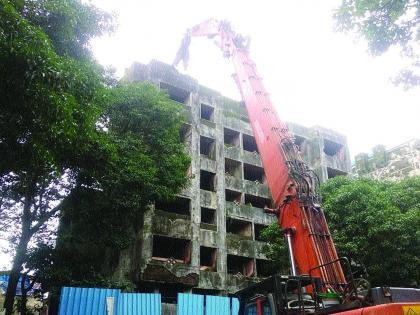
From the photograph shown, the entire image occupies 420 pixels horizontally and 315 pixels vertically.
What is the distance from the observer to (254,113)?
11.4 meters

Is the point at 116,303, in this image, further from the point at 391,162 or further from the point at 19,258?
the point at 391,162

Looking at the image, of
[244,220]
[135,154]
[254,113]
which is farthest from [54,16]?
[244,220]

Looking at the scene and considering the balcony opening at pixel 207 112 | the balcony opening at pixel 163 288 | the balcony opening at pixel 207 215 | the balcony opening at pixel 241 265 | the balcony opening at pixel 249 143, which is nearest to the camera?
the balcony opening at pixel 163 288

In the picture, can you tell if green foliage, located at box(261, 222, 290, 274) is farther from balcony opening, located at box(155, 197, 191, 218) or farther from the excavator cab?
the excavator cab

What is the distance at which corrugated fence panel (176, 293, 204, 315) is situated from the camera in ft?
54.9

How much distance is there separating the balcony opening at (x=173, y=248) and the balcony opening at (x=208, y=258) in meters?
1.49

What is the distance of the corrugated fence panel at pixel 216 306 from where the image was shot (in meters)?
17.6

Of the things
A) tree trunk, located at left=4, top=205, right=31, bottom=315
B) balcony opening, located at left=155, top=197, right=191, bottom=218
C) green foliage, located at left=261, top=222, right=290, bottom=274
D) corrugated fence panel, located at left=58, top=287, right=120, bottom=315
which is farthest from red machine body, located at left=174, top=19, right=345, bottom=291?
balcony opening, located at left=155, top=197, right=191, bottom=218

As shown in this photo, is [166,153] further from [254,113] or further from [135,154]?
[254,113]

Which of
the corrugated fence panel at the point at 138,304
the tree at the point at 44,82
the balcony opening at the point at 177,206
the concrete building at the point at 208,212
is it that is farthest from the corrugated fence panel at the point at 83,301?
the balcony opening at the point at 177,206

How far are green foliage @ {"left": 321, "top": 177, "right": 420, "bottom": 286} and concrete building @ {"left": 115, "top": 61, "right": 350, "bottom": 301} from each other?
8.49 metres

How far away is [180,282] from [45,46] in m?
18.9

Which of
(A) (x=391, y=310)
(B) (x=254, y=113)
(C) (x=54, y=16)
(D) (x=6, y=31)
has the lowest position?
(A) (x=391, y=310)

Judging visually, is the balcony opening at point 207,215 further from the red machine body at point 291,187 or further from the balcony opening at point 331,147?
the red machine body at point 291,187
